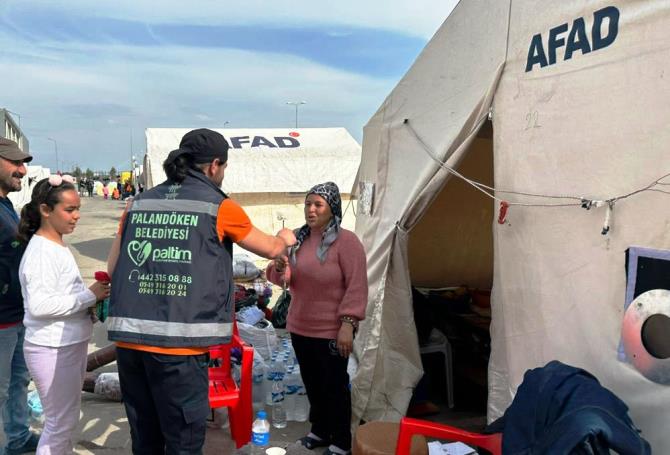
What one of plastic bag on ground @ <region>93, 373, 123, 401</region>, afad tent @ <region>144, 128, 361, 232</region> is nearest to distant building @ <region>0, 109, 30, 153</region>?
afad tent @ <region>144, 128, 361, 232</region>

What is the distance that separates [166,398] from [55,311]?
0.95 metres

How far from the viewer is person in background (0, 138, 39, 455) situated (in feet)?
10.3

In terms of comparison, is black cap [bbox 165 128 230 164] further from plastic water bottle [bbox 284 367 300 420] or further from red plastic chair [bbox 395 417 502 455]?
plastic water bottle [bbox 284 367 300 420]

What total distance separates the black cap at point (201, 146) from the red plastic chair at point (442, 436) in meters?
1.62

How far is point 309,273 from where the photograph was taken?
351 cm

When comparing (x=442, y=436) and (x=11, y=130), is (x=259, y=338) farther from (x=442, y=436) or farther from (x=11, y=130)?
(x=11, y=130)

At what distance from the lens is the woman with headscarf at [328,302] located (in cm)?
344

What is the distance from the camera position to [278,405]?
447 centimetres

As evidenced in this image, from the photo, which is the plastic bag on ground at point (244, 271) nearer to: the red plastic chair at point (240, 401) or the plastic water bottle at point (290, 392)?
the plastic water bottle at point (290, 392)

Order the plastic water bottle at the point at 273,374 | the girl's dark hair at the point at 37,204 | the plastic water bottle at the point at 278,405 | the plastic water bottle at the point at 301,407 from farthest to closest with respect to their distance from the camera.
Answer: the plastic water bottle at the point at 273,374 → the plastic water bottle at the point at 301,407 → the plastic water bottle at the point at 278,405 → the girl's dark hair at the point at 37,204

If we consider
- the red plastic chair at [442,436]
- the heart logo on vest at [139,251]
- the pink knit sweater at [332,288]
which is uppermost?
the heart logo on vest at [139,251]

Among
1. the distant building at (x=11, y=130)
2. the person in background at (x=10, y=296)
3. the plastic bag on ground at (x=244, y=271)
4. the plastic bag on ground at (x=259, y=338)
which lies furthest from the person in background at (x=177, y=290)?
the distant building at (x=11, y=130)

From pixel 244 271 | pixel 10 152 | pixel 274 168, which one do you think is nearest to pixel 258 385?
pixel 10 152

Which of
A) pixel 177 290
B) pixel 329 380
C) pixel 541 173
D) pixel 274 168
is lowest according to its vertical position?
pixel 329 380
